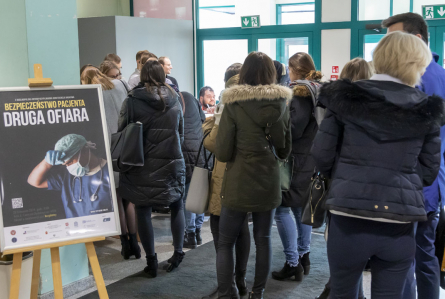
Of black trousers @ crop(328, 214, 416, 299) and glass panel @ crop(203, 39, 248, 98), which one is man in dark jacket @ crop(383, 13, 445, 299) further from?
glass panel @ crop(203, 39, 248, 98)

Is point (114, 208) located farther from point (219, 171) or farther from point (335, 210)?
point (335, 210)

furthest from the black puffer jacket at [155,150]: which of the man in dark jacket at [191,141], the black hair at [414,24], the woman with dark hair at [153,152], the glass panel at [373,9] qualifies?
the glass panel at [373,9]

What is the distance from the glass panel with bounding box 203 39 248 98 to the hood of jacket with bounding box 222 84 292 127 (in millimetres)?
5870

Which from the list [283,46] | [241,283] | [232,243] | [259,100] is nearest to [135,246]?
[241,283]

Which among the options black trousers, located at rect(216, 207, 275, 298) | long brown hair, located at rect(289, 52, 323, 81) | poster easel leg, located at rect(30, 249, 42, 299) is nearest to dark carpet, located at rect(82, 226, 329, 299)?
black trousers, located at rect(216, 207, 275, 298)

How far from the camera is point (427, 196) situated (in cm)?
231

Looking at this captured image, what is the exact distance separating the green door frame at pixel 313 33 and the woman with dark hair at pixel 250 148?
16.6ft

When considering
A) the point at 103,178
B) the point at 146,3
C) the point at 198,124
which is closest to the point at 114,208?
the point at 103,178

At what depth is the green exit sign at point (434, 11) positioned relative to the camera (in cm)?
680

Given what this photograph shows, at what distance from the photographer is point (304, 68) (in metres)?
3.31

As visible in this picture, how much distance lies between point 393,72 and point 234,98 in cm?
91

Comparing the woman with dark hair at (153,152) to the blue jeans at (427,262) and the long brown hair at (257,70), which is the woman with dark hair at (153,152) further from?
the blue jeans at (427,262)

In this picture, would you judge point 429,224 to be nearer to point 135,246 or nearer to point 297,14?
point 135,246

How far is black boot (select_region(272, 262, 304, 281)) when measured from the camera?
135 inches
